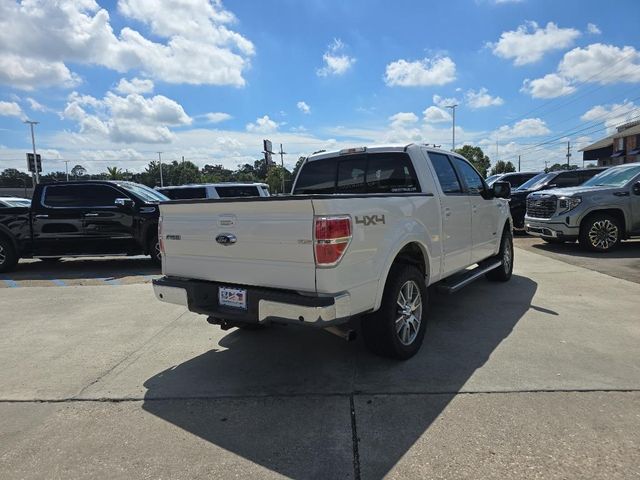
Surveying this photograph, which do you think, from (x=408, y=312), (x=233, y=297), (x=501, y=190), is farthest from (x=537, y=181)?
(x=233, y=297)

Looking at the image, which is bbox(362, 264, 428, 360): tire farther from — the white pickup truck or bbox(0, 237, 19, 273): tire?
bbox(0, 237, 19, 273): tire

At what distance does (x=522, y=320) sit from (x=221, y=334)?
3.34 m

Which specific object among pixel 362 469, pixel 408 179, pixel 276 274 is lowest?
pixel 362 469

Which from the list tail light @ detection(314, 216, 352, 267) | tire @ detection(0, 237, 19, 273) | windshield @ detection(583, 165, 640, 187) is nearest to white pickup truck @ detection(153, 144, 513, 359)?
tail light @ detection(314, 216, 352, 267)

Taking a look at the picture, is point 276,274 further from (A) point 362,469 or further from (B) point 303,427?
(A) point 362,469

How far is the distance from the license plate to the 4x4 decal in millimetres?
1044

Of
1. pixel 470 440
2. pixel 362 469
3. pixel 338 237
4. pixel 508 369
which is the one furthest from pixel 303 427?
pixel 508 369

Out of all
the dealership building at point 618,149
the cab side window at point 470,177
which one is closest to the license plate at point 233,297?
the cab side window at point 470,177

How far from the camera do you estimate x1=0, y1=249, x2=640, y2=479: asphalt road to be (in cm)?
265

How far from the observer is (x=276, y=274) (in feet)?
11.2

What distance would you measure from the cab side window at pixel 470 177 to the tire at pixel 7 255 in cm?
877

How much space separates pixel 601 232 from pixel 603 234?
0.19 feet

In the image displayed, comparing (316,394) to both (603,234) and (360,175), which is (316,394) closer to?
(360,175)

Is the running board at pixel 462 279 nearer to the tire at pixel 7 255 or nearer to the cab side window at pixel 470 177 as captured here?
the cab side window at pixel 470 177
